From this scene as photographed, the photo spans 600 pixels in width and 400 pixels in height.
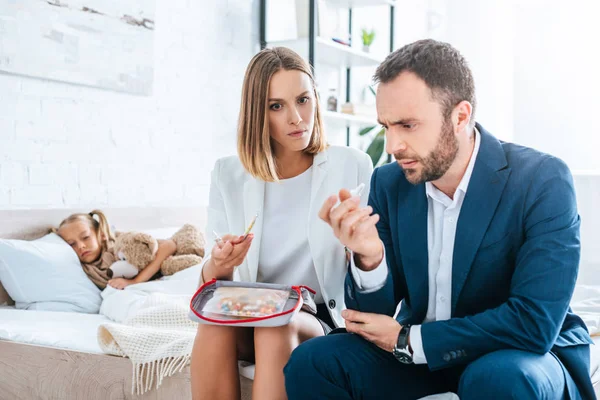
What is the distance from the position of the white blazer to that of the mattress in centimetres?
42

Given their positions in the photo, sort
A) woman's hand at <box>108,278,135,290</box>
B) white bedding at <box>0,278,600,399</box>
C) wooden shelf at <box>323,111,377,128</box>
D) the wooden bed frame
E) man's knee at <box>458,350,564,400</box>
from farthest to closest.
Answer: wooden shelf at <box>323,111,377,128</box>, woman's hand at <box>108,278,135,290</box>, white bedding at <box>0,278,600,399</box>, the wooden bed frame, man's knee at <box>458,350,564,400</box>

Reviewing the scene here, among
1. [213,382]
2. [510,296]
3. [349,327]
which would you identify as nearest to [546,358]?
[510,296]

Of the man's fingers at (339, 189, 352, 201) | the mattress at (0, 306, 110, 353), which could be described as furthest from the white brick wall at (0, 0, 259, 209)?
the man's fingers at (339, 189, 352, 201)

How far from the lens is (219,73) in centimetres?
335

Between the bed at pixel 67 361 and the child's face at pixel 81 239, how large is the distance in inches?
10.7

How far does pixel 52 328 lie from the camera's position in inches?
78.1

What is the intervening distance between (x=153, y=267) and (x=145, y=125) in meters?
0.77

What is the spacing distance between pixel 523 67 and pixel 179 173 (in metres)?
2.51

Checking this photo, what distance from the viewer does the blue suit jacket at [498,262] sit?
124 cm

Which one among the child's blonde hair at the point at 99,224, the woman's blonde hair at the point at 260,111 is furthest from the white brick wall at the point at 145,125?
the woman's blonde hair at the point at 260,111

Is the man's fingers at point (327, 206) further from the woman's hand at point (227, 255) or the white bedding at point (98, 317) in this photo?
the white bedding at point (98, 317)

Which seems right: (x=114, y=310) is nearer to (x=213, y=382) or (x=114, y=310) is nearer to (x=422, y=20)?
(x=213, y=382)

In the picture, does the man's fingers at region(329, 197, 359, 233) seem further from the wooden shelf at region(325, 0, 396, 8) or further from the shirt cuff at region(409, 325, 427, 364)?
the wooden shelf at region(325, 0, 396, 8)

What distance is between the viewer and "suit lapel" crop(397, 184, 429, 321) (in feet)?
4.68
